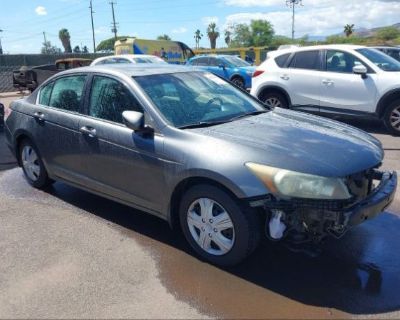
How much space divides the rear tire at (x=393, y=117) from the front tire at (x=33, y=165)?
246 inches

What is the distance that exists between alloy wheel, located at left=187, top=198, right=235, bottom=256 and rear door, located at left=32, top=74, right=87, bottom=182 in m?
1.60

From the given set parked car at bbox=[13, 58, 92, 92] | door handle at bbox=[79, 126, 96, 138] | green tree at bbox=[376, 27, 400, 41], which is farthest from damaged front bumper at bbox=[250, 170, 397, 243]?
green tree at bbox=[376, 27, 400, 41]

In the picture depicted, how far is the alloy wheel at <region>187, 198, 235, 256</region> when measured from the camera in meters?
3.57

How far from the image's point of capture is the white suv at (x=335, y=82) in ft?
28.2

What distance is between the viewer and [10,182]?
628 centimetres

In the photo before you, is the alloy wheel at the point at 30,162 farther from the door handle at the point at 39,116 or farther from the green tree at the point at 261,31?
the green tree at the point at 261,31

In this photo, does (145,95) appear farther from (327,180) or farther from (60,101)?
(327,180)

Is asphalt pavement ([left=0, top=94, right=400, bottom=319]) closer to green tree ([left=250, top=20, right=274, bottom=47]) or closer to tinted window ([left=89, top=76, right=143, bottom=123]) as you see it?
tinted window ([left=89, top=76, right=143, bottom=123])

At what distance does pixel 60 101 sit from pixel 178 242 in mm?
2168

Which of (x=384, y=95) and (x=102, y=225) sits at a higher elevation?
(x=384, y=95)

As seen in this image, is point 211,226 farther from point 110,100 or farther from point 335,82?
point 335,82

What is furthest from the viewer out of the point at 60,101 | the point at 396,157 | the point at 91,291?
the point at 396,157

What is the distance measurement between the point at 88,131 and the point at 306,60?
6.37 metres

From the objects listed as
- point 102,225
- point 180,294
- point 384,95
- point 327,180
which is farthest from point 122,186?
point 384,95
